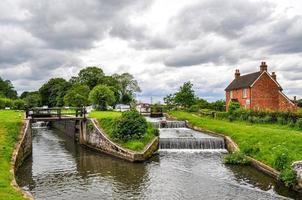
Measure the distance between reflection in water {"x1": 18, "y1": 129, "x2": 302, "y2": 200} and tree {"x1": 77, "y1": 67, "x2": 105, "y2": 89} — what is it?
79.5 meters

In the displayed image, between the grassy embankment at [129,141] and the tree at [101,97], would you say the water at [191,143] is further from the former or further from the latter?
the tree at [101,97]

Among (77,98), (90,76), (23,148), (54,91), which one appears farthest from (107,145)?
(54,91)

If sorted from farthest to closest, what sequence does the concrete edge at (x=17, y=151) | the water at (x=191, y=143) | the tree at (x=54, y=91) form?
the tree at (x=54, y=91), the water at (x=191, y=143), the concrete edge at (x=17, y=151)

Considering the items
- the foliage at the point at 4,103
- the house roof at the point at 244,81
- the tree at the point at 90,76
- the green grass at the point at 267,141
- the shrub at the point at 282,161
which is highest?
the tree at the point at 90,76

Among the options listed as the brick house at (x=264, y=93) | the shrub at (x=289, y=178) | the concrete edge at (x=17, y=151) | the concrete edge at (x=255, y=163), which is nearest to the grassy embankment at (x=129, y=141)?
the concrete edge at (x=255, y=163)

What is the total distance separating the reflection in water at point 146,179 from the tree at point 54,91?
8629cm

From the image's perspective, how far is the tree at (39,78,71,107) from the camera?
12000cm

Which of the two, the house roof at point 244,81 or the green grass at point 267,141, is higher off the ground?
the house roof at point 244,81

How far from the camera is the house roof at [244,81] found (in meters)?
64.3

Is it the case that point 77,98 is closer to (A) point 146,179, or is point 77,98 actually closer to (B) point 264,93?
(B) point 264,93

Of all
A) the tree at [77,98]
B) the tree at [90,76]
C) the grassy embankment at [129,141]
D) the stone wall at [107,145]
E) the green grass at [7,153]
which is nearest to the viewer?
the green grass at [7,153]

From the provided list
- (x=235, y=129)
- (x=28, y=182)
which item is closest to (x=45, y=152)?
(x=28, y=182)

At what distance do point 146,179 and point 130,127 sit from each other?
11.7m

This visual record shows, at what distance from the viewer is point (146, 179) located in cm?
2612
